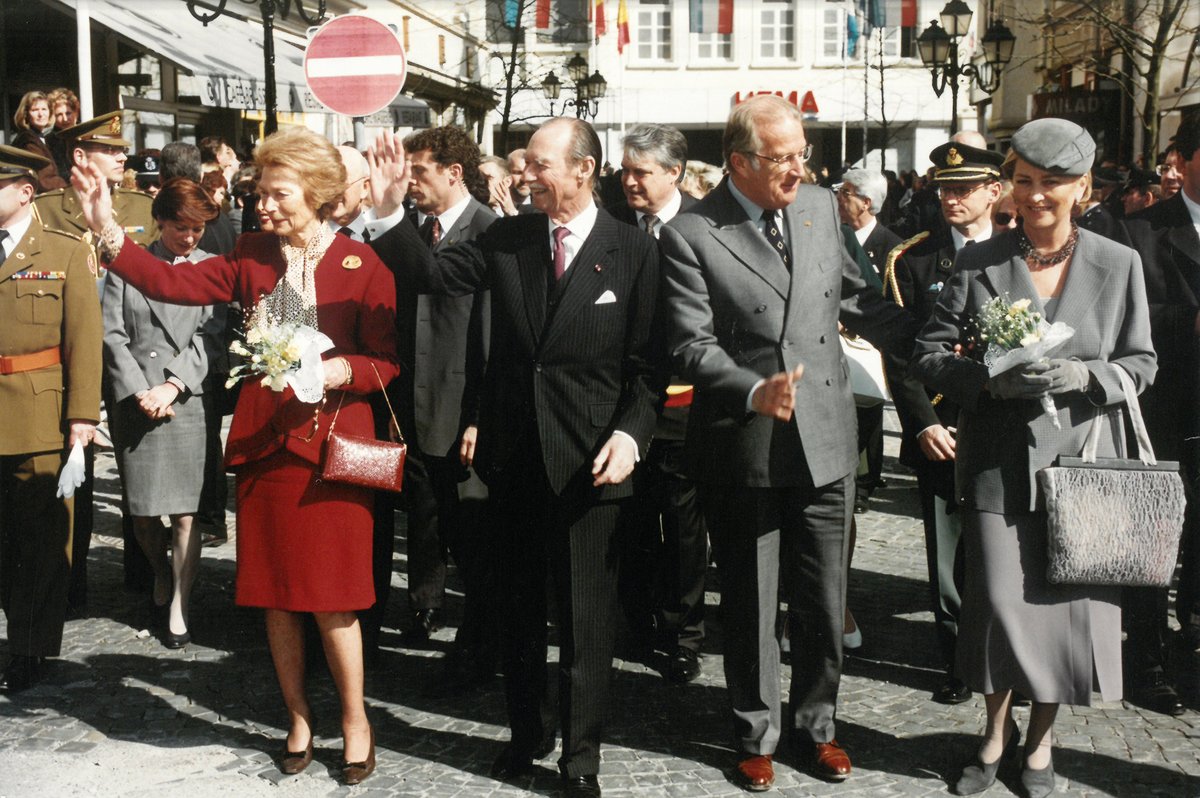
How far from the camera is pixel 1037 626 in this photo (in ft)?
15.9

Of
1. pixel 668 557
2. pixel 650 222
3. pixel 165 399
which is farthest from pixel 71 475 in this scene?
pixel 650 222

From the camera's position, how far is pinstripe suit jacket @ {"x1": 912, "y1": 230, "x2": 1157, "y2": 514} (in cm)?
485

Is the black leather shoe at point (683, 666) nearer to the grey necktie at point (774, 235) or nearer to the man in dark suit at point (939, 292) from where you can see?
the man in dark suit at point (939, 292)

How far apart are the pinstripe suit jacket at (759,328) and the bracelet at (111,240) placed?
1.80m

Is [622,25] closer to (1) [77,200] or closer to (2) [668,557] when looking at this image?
(1) [77,200]

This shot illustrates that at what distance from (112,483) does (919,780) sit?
23.7 feet

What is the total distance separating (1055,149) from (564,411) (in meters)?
1.79

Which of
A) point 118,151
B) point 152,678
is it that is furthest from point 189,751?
point 118,151

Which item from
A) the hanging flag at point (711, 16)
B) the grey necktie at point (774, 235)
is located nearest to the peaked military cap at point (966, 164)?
the grey necktie at point (774, 235)

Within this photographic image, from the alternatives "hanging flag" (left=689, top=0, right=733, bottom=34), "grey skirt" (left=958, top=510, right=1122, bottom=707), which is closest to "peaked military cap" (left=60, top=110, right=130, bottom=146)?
"grey skirt" (left=958, top=510, right=1122, bottom=707)

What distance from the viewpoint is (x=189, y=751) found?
5.34m

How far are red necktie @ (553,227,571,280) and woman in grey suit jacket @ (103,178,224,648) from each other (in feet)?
7.86

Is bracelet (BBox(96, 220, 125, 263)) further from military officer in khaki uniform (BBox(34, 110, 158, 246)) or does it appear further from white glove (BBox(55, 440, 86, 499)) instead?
military officer in khaki uniform (BBox(34, 110, 158, 246))

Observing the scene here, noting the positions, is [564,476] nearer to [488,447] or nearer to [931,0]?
[488,447]
